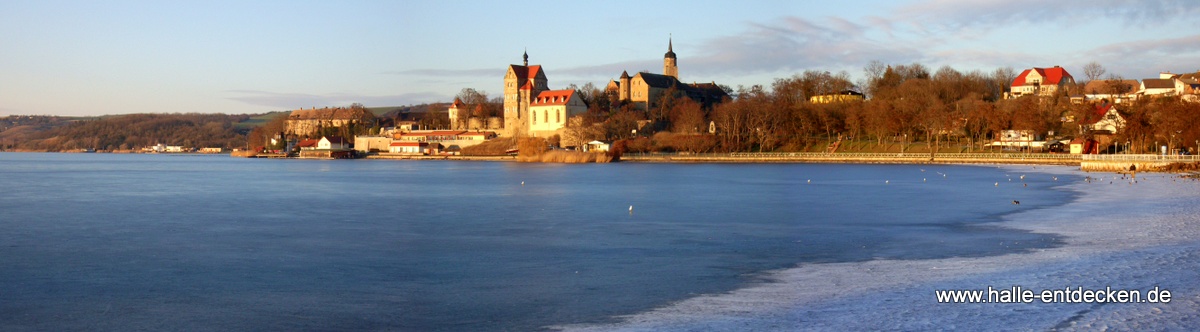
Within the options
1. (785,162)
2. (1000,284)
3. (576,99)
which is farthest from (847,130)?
(1000,284)

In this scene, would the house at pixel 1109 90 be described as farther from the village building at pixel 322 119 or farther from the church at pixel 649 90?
the village building at pixel 322 119

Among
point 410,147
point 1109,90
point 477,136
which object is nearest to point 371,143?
point 410,147

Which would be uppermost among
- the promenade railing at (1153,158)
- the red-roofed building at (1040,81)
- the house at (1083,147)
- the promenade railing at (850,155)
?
the red-roofed building at (1040,81)

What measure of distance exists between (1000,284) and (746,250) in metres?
4.78

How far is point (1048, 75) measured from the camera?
317 ft

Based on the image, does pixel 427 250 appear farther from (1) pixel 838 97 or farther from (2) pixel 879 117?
(1) pixel 838 97

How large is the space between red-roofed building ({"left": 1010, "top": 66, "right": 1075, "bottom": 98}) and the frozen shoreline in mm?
85293

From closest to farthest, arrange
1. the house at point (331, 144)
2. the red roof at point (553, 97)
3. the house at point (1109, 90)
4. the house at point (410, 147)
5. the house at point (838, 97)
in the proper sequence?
the house at point (1109, 90)
the house at point (838, 97)
the red roof at point (553, 97)
the house at point (410, 147)
the house at point (331, 144)

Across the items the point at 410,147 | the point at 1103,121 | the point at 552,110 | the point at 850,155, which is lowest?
the point at 850,155

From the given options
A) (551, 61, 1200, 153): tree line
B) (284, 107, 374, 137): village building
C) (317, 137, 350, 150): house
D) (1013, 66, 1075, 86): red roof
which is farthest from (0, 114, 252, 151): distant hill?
(1013, 66, 1075, 86): red roof

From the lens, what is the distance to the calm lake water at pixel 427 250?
33.6ft

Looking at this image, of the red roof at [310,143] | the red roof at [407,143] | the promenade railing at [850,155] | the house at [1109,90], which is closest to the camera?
the promenade railing at [850,155]

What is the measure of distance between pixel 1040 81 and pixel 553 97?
163 ft

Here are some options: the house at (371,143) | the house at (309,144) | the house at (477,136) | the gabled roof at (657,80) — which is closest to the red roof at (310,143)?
the house at (309,144)
